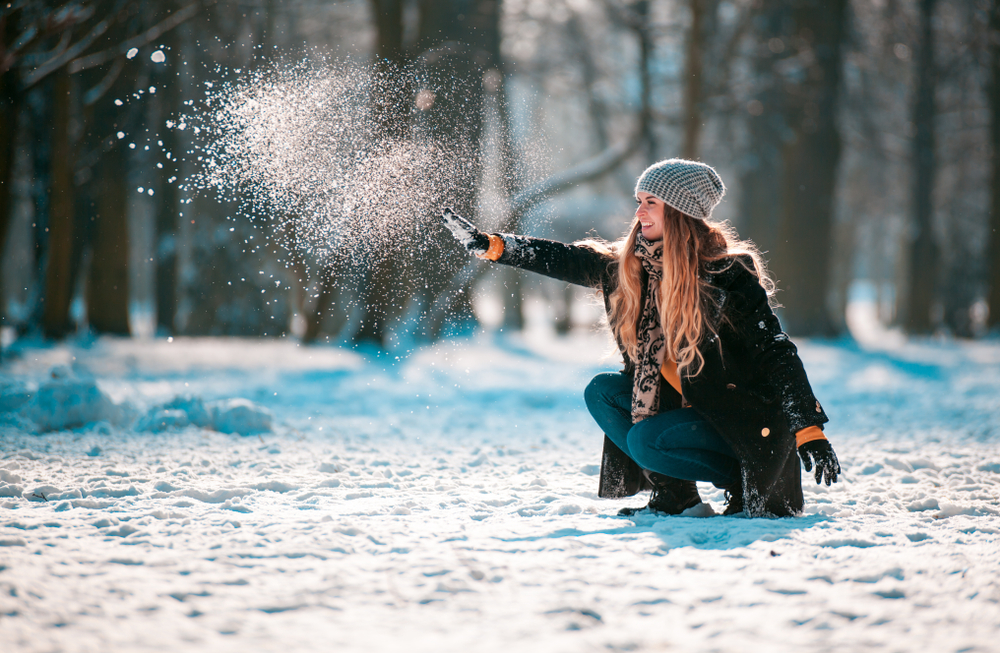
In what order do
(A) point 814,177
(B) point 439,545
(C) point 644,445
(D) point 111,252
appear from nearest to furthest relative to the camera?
(B) point 439,545, (C) point 644,445, (D) point 111,252, (A) point 814,177

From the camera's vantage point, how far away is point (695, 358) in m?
3.11

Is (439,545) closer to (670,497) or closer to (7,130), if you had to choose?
(670,497)

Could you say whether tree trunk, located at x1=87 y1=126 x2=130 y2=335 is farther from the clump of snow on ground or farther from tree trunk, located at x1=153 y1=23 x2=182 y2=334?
the clump of snow on ground

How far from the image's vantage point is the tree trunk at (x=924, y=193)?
15961 mm

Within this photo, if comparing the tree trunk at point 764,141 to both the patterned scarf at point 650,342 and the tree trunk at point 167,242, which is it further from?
the patterned scarf at point 650,342

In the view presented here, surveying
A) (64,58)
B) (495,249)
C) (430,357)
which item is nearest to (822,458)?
(495,249)

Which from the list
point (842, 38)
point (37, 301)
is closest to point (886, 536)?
point (37, 301)

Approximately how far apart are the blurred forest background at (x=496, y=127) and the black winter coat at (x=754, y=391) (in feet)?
13.7

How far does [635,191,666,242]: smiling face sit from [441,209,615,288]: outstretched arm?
11.1 inches

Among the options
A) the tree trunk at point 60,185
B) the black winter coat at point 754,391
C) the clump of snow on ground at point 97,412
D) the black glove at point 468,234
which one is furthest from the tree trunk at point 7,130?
the black winter coat at point 754,391

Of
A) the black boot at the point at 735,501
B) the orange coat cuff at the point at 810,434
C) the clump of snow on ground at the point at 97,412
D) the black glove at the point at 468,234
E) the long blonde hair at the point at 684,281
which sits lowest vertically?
the black boot at the point at 735,501

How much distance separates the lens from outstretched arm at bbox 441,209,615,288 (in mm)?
3355

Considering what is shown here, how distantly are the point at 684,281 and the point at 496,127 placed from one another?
32.4 feet

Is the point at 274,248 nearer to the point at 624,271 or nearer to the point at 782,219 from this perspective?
the point at 782,219
